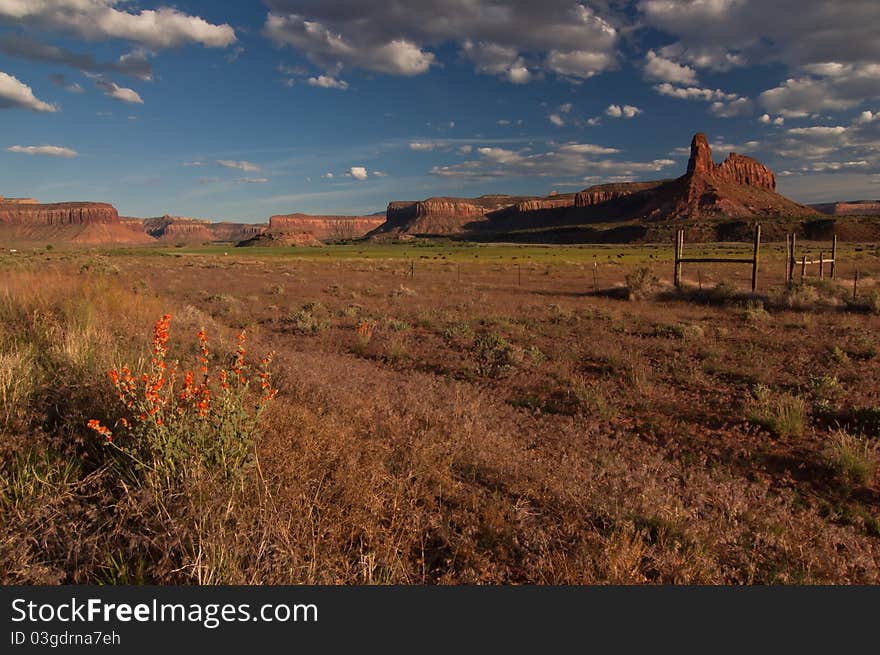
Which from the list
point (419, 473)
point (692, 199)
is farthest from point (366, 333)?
point (692, 199)

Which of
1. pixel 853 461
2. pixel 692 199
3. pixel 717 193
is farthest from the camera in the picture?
pixel 692 199

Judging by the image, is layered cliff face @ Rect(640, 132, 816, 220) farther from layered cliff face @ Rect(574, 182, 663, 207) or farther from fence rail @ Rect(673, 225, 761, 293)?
fence rail @ Rect(673, 225, 761, 293)

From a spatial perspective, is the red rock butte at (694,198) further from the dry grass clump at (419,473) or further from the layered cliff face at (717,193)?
the dry grass clump at (419,473)

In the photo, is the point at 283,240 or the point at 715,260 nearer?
the point at 715,260

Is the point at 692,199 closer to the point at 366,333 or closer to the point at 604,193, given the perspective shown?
the point at 604,193

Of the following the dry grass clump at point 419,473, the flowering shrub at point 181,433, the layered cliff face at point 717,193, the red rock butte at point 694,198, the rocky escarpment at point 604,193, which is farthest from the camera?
the rocky escarpment at point 604,193

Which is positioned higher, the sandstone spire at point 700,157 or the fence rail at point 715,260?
the sandstone spire at point 700,157

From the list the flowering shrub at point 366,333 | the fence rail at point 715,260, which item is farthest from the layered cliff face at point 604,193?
the flowering shrub at point 366,333

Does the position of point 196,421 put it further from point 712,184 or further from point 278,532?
point 712,184

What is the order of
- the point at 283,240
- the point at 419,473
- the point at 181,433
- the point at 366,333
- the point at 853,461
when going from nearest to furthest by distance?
Result: the point at 181,433
the point at 419,473
the point at 853,461
the point at 366,333
the point at 283,240

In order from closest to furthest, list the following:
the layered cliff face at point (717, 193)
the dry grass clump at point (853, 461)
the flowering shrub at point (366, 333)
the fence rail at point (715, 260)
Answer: the dry grass clump at point (853, 461), the flowering shrub at point (366, 333), the fence rail at point (715, 260), the layered cliff face at point (717, 193)

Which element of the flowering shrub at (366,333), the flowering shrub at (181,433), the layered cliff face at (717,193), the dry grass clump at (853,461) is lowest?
the dry grass clump at (853,461)

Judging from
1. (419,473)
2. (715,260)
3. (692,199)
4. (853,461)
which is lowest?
(853,461)

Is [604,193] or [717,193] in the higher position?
[604,193]
